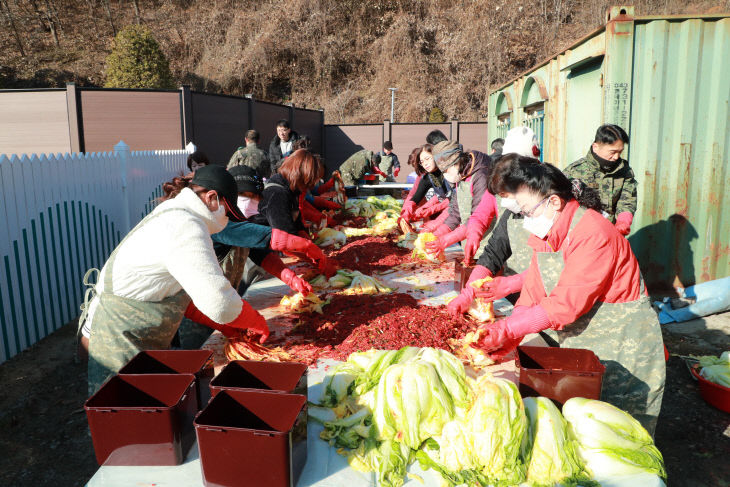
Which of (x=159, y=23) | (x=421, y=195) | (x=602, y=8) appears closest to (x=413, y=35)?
(x=602, y=8)

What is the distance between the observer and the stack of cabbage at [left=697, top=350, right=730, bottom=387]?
367 centimetres

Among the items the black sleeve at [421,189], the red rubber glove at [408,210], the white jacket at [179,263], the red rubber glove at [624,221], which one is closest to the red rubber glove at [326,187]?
the black sleeve at [421,189]

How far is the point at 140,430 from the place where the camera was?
5.46ft

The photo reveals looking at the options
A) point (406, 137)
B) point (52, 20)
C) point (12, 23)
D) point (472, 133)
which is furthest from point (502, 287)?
point (52, 20)

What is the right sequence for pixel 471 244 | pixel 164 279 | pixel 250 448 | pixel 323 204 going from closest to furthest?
pixel 250 448, pixel 164 279, pixel 471 244, pixel 323 204

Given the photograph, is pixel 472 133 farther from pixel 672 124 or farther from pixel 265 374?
pixel 265 374

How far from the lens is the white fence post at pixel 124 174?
23.6 ft

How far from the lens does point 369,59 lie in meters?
30.1

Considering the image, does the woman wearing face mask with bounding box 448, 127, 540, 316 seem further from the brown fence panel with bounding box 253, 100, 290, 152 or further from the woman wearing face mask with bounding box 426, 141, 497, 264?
the brown fence panel with bounding box 253, 100, 290, 152

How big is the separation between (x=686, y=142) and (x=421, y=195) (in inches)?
118

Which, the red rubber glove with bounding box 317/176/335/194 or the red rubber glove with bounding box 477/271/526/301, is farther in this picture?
the red rubber glove with bounding box 317/176/335/194

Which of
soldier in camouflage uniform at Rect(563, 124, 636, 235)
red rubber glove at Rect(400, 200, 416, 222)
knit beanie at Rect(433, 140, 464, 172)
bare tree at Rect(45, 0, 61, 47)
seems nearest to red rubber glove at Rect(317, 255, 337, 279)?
knit beanie at Rect(433, 140, 464, 172)

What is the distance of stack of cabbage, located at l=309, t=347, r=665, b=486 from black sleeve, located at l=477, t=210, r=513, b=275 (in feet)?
5.10

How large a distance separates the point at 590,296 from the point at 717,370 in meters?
2.40
